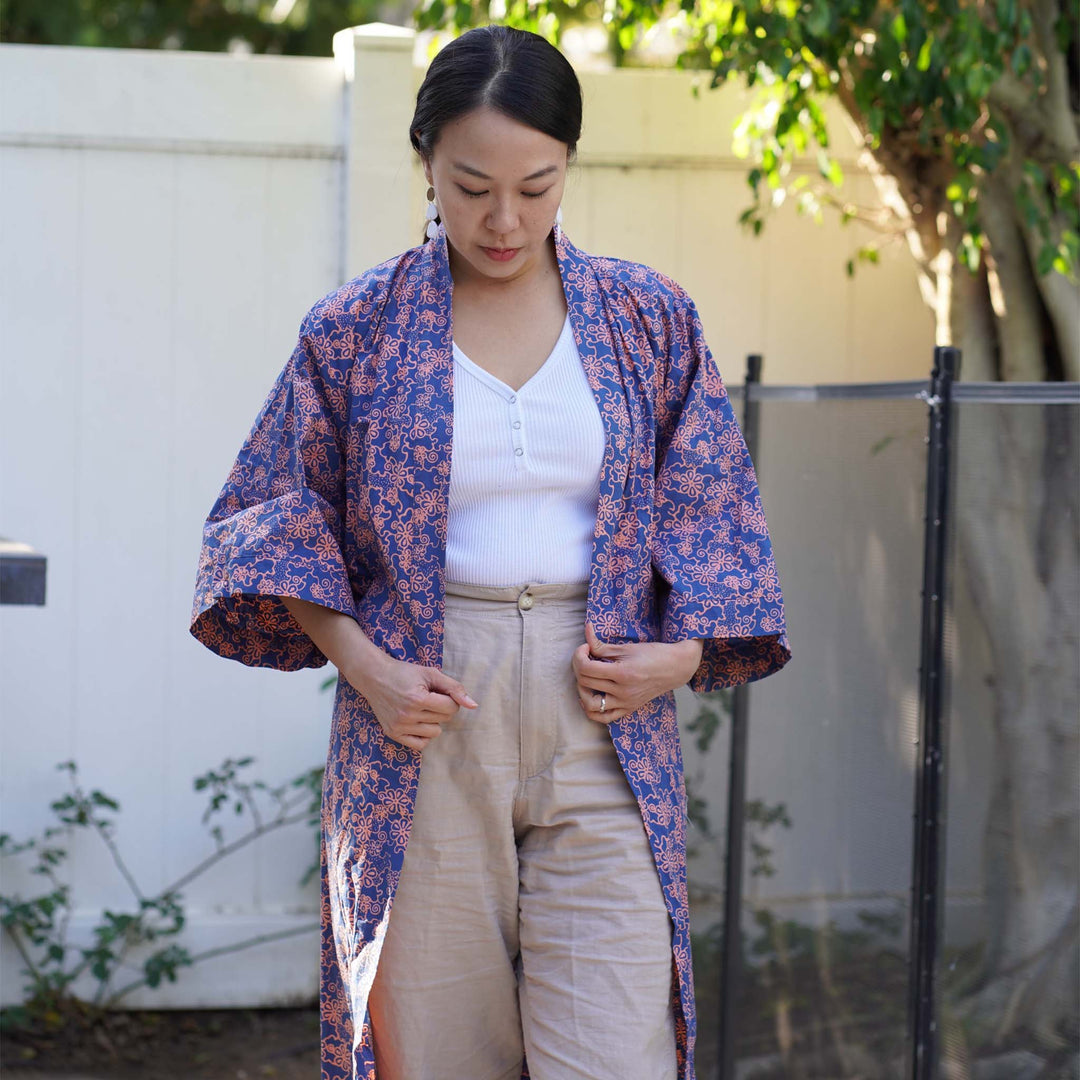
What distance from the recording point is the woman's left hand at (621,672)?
1.84 meters

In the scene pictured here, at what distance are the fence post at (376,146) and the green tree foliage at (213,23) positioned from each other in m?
7.45

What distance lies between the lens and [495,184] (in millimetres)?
1808

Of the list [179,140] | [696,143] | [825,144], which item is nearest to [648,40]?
[696,143]

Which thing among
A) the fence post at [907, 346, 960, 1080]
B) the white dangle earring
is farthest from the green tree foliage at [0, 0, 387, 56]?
the white dangle earring

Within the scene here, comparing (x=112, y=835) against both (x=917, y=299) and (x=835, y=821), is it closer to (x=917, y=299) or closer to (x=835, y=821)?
(x=835, y=821)

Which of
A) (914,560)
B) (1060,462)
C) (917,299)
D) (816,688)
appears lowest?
(816,688)

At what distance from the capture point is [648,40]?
382 cm

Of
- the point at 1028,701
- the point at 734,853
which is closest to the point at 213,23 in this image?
the point at 734,853

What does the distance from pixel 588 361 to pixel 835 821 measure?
1452 millimetres

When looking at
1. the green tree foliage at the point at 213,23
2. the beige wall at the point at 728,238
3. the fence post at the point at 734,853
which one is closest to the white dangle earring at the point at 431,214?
the fence post at the point at 734,853

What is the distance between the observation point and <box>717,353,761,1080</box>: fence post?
317 cm

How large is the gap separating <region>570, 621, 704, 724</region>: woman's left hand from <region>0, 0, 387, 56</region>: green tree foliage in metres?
9.65

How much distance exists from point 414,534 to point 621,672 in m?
0.30

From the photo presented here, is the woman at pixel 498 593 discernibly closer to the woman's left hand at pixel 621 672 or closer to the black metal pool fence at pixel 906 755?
the woman's left hand at pixel 621 672
